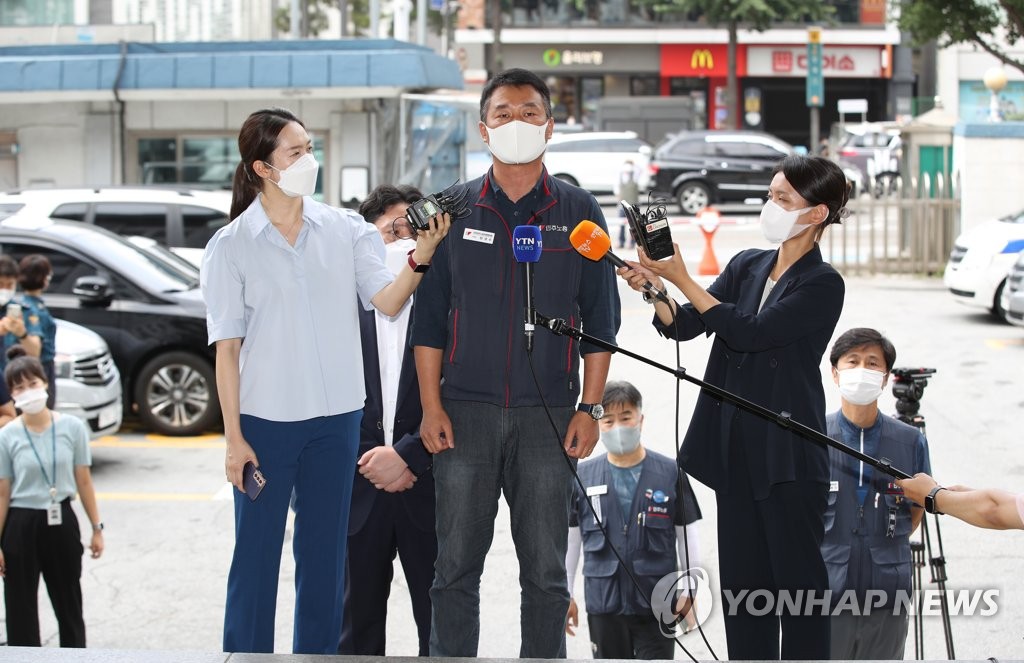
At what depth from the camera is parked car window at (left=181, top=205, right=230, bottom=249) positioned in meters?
13.6

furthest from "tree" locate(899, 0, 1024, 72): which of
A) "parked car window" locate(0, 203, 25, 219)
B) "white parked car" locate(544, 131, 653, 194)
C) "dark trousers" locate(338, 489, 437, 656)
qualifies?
"dark trousers" locate(338, 489, 437, 656)

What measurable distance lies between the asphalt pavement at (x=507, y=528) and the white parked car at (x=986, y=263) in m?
0.39

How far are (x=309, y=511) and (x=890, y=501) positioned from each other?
226cm

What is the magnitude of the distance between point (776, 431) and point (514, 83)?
150cm

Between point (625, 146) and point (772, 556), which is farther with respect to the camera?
point (625, 146)

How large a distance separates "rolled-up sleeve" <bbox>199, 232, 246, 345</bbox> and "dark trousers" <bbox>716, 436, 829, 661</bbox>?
5.83 ft

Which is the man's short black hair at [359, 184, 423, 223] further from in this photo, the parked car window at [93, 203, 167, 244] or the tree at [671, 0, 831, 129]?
the tree at [671, 0, 831, 129]

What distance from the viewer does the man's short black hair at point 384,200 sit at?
5.64 meters

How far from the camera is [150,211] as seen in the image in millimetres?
13602

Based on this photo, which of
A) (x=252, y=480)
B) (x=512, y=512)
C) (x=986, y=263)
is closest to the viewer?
(x=252, y=480)

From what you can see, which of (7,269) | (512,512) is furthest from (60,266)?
(512,512)

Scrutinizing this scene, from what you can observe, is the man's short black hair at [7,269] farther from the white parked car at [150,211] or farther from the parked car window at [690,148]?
the parked car window at [690,148]

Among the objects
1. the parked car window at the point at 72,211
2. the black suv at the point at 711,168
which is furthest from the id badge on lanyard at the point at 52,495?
the black suv at the point at 711,168

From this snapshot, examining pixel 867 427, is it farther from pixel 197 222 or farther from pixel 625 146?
pixel 625 146
